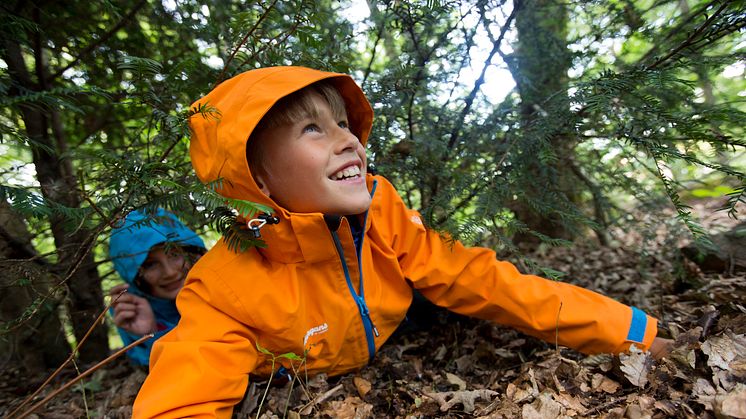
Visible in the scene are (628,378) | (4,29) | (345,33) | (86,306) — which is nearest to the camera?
(628,378)

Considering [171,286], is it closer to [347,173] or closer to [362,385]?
[362,385]

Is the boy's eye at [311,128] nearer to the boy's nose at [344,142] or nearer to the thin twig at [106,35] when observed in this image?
the boy's nose at [344,142]

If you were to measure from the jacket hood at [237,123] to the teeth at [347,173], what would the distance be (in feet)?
1.11

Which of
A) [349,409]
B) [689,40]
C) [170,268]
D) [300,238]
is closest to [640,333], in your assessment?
[689,40]

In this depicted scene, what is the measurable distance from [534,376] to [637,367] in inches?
17.1

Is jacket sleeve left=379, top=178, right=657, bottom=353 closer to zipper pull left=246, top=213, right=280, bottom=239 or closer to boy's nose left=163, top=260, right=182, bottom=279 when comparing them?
zipper pull left=246, top=213, right=280, bottom=239

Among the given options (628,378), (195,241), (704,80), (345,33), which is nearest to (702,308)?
(628,378)

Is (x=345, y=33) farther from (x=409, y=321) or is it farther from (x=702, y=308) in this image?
(x=702, y=308)

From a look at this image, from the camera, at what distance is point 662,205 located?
9.86 ft

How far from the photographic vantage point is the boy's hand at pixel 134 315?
3.21 meters

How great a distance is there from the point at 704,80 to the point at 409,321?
7.93 feet

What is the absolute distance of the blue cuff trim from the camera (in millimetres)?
2086

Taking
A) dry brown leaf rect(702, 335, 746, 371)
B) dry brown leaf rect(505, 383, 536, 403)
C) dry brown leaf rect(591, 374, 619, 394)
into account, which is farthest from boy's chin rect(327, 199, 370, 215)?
dry brown leaf rect(702, 335, 746, 371)

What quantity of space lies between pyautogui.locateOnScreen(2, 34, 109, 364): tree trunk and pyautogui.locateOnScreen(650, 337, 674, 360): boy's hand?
10.4 ft
